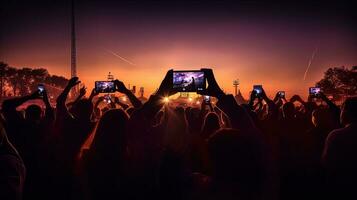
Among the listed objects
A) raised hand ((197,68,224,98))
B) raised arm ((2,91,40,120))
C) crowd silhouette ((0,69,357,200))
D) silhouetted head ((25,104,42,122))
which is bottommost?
crowd silhouette ((0,69,357,200))

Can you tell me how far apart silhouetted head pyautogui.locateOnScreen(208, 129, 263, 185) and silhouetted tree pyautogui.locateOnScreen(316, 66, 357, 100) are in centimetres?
4467

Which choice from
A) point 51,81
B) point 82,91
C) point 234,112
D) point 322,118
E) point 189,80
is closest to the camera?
point 234,112

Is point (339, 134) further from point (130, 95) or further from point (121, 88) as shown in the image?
point (121, 88)

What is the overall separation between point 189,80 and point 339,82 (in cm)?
4685

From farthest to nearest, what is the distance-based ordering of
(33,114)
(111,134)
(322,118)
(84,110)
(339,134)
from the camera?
1. (322,118)
2. (33,114)
3. (84,110)
4. (339,134)
5. (111,134)

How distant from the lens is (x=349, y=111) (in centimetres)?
380

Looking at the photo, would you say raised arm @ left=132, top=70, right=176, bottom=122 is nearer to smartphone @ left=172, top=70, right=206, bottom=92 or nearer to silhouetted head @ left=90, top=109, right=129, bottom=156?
silhouetted head @ left=90, top=109, right=129, bottom=156

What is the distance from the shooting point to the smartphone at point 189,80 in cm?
526

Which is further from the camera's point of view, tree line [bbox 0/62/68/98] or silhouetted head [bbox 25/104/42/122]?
tree line [bbox 0/62/68/98]

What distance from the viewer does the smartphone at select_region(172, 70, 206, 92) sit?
5258 millimetres

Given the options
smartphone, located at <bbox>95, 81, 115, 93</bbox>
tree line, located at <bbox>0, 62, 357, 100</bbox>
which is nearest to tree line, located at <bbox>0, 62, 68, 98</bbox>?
tree line, located at <bbox>0, 62, 357, 100</bbox>

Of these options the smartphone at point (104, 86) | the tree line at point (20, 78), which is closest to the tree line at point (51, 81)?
the tree line at point (20, 78)

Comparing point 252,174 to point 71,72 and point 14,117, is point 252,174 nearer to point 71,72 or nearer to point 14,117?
point 14,117

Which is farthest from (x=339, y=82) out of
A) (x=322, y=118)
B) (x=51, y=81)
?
(x=51, y=81)
